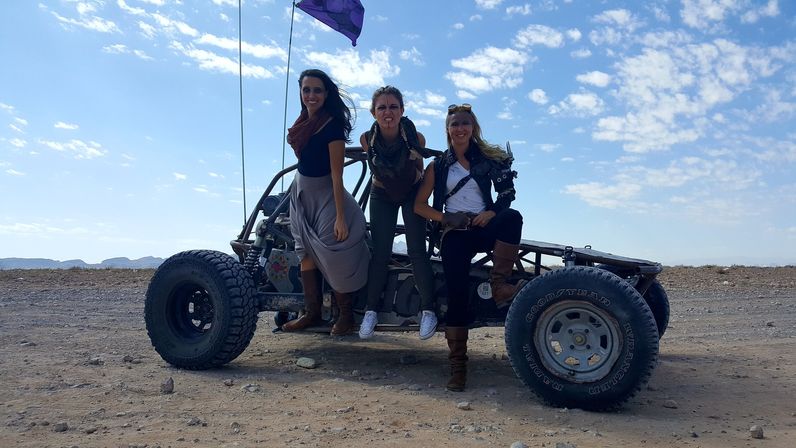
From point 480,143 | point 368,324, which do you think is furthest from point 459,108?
point 368,324

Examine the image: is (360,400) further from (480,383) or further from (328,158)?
(328,158)

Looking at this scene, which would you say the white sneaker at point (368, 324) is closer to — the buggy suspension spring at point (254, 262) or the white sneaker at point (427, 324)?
the white sneaker at point (427, 324)

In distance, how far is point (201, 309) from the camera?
505cm

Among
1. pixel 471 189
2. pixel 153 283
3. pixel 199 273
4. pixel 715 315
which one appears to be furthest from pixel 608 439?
pixel 715 315

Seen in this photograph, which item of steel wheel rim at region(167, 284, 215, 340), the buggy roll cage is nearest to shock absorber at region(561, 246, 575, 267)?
the buggy roll cage

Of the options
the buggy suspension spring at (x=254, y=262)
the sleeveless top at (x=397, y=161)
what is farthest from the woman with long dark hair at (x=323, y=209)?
the buggy suspension spring at (x=254, y=262)

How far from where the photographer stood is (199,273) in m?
4.79

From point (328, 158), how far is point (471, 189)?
1.20 meters

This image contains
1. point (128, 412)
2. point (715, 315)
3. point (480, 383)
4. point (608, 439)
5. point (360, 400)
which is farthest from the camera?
point (715, 315)

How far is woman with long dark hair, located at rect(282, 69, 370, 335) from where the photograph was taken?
15.2 ft

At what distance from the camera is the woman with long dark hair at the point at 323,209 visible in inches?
182

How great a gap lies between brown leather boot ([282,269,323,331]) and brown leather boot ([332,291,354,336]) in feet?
0.62

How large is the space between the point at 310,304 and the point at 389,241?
848mm

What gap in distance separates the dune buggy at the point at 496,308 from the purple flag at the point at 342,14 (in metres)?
3.40
